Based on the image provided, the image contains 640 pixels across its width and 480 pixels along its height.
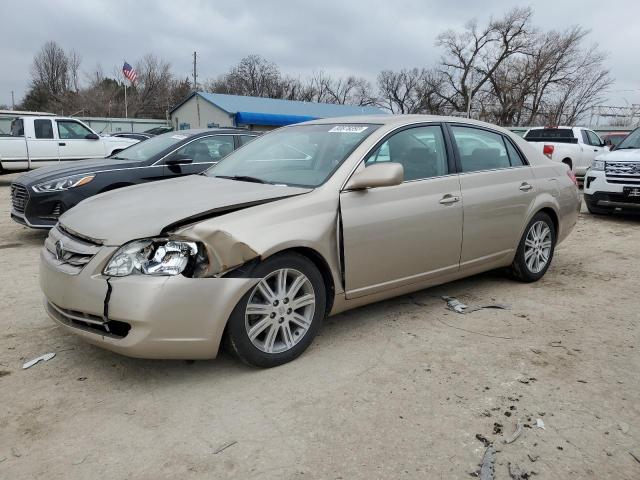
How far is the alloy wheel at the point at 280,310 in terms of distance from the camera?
3.10 m

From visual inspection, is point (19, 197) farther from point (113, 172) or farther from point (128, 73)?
point (128, 73)

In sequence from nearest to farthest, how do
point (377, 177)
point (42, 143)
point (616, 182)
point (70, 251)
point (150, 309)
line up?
1. point (150, 309)
2. point (70, 251)
3. point (377, 177)
4. point (616, 182)
5. point (42, 143)

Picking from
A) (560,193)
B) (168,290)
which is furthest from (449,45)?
(168,290)

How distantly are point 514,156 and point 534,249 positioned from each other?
945mm

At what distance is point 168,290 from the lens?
277cm

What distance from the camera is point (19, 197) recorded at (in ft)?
21.7

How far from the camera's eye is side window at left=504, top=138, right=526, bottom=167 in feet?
16.2

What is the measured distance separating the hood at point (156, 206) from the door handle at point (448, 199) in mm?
1226

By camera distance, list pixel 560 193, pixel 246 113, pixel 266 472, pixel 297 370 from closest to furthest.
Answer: pixel 266 472
pixel 297 370
pixel 560 193
pixel 246 113

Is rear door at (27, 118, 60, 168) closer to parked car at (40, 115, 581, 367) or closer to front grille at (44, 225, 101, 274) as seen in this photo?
parked car at (40, 115, 581, 367)

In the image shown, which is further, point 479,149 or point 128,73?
point 128,73

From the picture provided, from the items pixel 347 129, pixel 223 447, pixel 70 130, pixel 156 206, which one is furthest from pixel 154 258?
pixel 70 130

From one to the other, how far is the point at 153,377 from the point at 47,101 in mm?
67092

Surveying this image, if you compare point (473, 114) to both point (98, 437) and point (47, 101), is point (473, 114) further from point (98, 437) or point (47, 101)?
point (98, 437)
